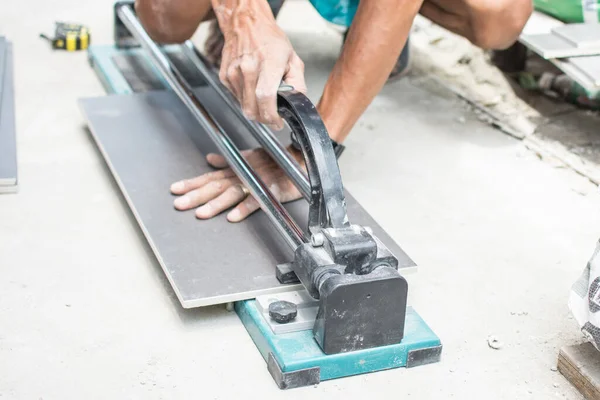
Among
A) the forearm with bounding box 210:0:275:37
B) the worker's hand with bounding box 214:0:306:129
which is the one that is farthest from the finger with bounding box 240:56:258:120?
the forearm with bounding box 210:0:275:37

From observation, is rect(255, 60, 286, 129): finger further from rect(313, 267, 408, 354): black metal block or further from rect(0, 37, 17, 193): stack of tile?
rect(0, 37, 17, 193): stack of tile

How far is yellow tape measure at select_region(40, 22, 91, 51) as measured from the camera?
3330 mm

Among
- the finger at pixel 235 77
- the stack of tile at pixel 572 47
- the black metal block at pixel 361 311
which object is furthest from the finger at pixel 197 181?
the stack of tile at pixel 572 47

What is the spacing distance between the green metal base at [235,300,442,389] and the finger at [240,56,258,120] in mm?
413

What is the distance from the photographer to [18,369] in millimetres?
1686

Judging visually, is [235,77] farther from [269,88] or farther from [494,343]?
[494,343]

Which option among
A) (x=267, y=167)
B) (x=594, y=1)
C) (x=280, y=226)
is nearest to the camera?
(x=280, y=226)

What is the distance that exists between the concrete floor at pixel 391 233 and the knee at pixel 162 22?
0.40 m

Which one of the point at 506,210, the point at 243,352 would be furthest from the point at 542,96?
the point at 243,352

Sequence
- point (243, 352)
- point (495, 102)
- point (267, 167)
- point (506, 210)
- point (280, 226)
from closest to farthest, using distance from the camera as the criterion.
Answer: point (243, 352) → point (280, 226) → point (267, 167) → point (506, 210) → point (495, 102)

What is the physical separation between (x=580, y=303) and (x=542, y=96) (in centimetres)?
167

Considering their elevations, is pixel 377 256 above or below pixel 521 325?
above

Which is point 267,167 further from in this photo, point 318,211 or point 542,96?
point 542,96

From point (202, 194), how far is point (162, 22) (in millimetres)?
602
